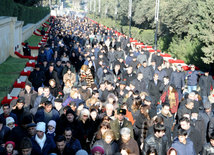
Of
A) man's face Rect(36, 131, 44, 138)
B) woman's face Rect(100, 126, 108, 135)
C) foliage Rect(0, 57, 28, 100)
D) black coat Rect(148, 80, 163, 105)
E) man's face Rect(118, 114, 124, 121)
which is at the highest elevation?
man's face Rect(36, 131, 44, 138)

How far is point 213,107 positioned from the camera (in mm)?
10617

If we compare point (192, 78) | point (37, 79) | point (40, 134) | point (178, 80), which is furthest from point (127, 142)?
point (192, 78)

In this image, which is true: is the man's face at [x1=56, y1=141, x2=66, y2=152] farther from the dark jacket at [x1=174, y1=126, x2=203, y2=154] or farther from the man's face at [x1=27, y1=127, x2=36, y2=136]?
the dark jacket at [x1=174, y1=126, x2=203, y2=154]

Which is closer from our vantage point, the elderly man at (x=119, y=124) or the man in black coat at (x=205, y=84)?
the elderly man at (x=119, y=124)

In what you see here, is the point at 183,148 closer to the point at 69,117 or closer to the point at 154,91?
the point at 69,117

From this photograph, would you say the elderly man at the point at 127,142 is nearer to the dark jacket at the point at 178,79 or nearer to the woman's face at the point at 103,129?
the woman's face at the point at 103,129

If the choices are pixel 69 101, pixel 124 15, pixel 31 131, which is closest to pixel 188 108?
pixel 69 101

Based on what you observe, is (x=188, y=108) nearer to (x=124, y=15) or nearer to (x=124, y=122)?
(x=124, y=122)

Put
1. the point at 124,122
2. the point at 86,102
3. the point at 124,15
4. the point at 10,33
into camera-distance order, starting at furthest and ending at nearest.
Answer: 1. the point at 124,15
2. the point at 10,33
3. the point at 86,102
4. the point at 124,122

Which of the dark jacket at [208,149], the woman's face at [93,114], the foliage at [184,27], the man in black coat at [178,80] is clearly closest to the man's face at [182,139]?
the dark jacket at [208,149]

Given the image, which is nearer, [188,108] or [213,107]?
→ [188,108]

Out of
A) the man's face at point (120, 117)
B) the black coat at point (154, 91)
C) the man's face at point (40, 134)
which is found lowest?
the black coat at point (154, 91)

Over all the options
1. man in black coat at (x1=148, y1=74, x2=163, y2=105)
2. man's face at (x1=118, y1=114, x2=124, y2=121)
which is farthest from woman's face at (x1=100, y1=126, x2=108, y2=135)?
man in black coat at (x1=148, y1=74, x2=163, y2=105)

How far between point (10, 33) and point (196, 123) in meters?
17.1
